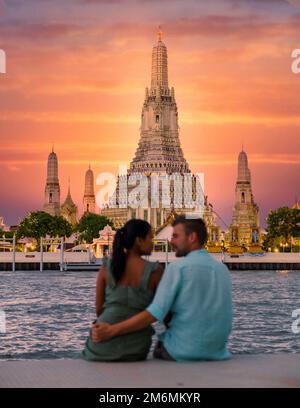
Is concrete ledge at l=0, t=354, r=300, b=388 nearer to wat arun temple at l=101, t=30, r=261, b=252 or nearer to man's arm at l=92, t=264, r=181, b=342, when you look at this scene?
man's arm at l=92, t=264, r=181, b=342

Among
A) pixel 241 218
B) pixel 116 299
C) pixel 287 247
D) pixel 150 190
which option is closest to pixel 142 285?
pixel 116 299

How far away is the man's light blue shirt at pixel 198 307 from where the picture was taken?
579 centimetres

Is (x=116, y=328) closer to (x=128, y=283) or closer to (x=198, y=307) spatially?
(x=128, y=283)

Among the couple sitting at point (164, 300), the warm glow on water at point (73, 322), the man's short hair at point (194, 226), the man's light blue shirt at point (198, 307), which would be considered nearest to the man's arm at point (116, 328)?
the couple sitting at point (164, 300)

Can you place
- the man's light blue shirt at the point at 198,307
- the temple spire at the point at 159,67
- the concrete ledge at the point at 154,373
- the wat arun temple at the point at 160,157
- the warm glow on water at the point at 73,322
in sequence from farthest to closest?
the temple spire at the point at 159,67 → the wat arun temple at the point at 160,157 → the warm glow on water at the point at 73,322 → the man's light blue shirt at the point at 198,307 → the concrete ledge at the point at 154,373

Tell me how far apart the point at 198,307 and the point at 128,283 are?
0.48 meters

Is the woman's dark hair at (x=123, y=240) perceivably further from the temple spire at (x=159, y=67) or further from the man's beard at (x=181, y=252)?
the temple spire at (x=159, y=67)

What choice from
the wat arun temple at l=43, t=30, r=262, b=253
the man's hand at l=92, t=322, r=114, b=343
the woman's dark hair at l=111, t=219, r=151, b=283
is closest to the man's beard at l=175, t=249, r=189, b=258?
the woman's dark hair at l=111, t=219, r=151, b=283

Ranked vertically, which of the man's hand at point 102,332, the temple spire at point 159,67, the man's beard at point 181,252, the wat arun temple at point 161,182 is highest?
the temple spire at point 159,67

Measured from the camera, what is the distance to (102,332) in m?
5.78

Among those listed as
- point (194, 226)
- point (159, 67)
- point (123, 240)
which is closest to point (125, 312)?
point (123, 240)

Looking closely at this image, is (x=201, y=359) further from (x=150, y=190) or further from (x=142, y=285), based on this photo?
(x=150, y=190)

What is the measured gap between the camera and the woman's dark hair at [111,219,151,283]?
5.87 metres

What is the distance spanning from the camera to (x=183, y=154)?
134625 millimetres
